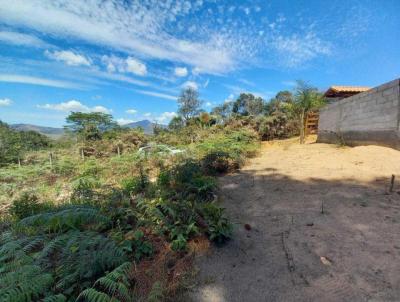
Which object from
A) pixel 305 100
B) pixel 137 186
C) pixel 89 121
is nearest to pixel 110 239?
pixel 137 186

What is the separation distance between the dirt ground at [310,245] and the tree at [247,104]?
84.5ft

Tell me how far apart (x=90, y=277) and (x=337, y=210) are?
286 centimetres

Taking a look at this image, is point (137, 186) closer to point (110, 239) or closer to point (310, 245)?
point (110, 239)

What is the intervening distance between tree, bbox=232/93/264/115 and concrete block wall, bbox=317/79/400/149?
66.9 feet

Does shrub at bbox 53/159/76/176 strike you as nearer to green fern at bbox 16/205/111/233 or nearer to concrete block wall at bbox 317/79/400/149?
green fern at bbox 16/205/111/233

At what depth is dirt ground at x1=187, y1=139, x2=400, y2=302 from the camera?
169 centimetres

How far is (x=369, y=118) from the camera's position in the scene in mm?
6250

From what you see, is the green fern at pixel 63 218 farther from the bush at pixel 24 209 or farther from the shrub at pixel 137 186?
the shrub at pixel 137 186

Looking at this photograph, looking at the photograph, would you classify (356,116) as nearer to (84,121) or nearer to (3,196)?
(3,196)

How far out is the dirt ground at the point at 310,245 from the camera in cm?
169

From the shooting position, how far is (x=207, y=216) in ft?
8.18

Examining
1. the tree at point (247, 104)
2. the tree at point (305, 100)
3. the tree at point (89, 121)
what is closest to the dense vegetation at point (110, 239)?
the tree at point (305, 100)

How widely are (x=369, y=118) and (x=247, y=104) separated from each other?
2519 centimetres

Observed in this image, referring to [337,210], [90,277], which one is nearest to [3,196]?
[90,277]
